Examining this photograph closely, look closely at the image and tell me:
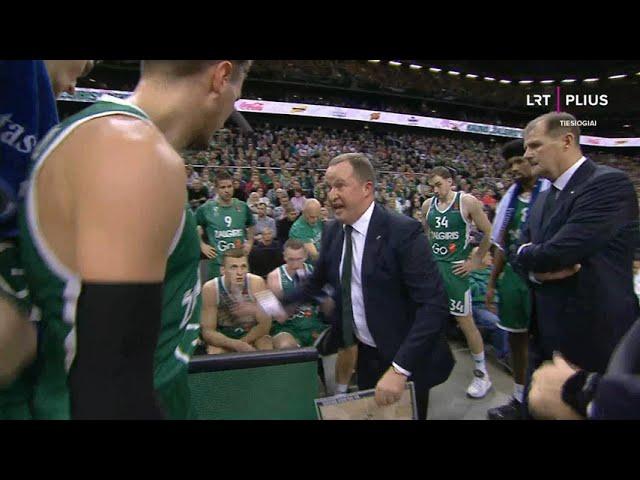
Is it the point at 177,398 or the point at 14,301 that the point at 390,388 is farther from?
the point at 14,301

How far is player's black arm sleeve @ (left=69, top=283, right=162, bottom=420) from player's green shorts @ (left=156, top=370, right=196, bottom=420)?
39 cm

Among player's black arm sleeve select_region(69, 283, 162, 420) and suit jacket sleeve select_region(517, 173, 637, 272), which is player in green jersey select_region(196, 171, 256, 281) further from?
player's black arm sleeve select_region(69, 283, 162, 420)

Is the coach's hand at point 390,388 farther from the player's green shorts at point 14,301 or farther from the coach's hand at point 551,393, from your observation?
the player's green shorts at point 14,301

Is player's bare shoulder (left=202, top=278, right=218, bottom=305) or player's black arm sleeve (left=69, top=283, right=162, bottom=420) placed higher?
player's black arm sleeve (left=69, top=283, right=162, bottom=420)

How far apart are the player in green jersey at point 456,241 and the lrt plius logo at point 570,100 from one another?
32.8 metres

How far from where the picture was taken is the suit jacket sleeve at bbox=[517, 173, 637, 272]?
7.41 ft

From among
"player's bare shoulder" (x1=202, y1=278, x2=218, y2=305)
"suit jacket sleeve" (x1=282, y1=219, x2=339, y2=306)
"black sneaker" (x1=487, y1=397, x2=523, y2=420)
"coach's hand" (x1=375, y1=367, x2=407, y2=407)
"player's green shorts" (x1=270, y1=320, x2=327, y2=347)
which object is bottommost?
"black sneaker" (x1=487, y1=397, x2=523, y2=420)

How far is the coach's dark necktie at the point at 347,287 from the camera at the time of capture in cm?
239

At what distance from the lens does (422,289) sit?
2.26 m

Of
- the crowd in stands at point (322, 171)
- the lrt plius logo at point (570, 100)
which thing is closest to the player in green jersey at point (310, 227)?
the crowd in stands at point (322, 171)

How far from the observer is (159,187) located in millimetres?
662

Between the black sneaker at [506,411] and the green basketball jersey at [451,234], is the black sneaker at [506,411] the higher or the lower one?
the lower one

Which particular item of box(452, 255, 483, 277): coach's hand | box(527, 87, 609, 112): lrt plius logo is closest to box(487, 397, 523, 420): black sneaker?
box(452, 255, 483, 277): coach's hand

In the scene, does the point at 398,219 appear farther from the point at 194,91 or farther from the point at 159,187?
the point at 159,187
